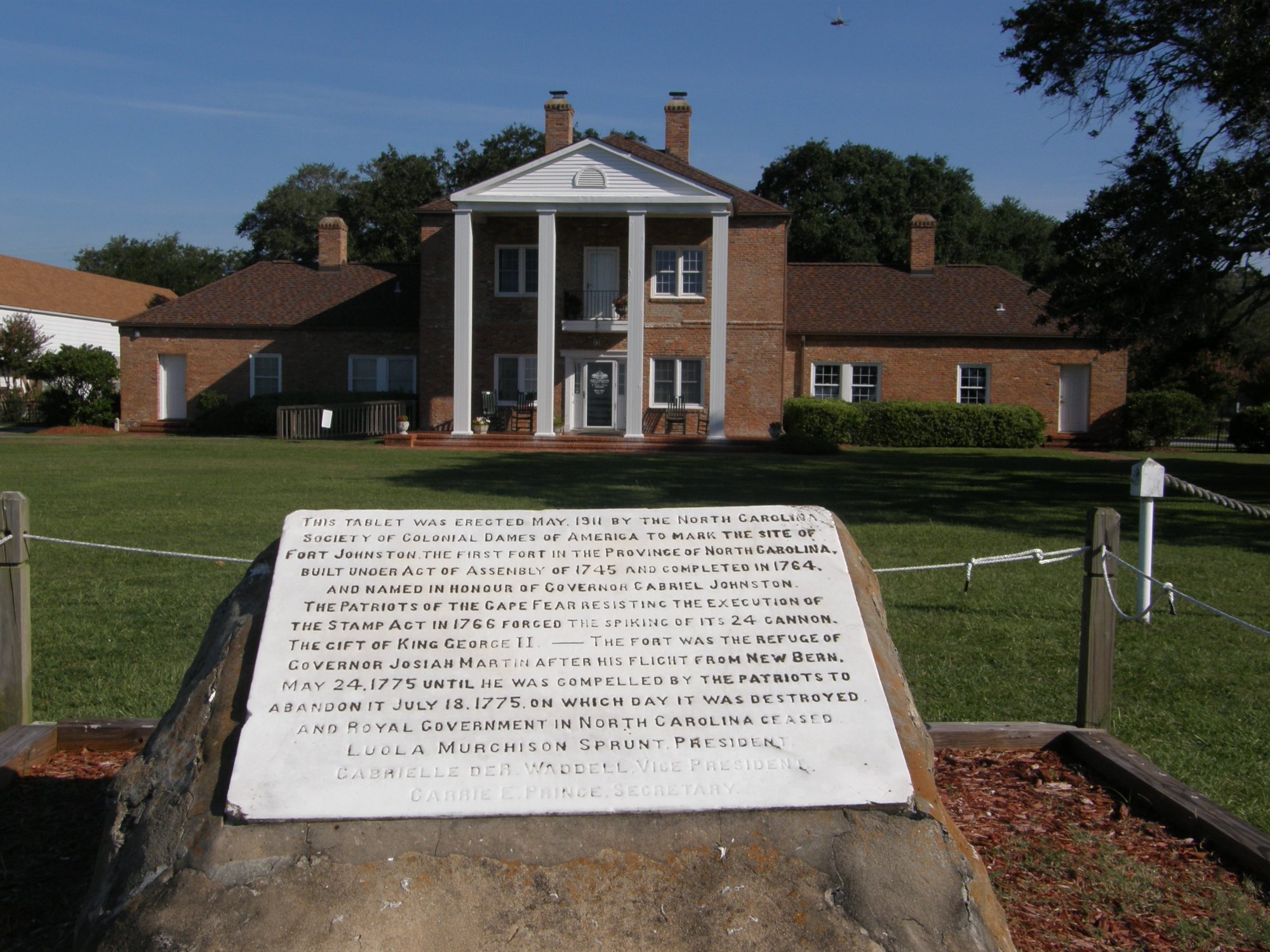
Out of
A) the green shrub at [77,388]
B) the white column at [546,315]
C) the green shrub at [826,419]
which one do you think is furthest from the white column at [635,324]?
the green shrub at [77,388]

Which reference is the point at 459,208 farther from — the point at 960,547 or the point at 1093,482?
the point at 960,547

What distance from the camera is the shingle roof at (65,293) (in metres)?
46.5

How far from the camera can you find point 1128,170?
60.4 ft

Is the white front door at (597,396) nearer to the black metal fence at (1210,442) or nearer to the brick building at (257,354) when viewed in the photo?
the brick building at (257,354)

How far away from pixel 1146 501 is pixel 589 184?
24.7 meters

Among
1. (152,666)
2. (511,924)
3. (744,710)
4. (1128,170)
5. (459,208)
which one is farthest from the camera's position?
(459,208)

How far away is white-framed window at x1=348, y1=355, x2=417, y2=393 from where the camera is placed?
3600 cm

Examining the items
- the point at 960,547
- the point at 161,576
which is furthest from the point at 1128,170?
the point at 161,576

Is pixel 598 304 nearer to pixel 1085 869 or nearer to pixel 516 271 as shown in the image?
pixel 516 271

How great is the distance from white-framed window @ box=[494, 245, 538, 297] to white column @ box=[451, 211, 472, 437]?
9.25 feet

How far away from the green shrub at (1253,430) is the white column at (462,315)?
78.9ft

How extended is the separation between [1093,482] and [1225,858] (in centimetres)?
1709

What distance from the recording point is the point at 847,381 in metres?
35.7

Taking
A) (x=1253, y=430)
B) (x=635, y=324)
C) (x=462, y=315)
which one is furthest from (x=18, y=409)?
(x=1253, y=430)
